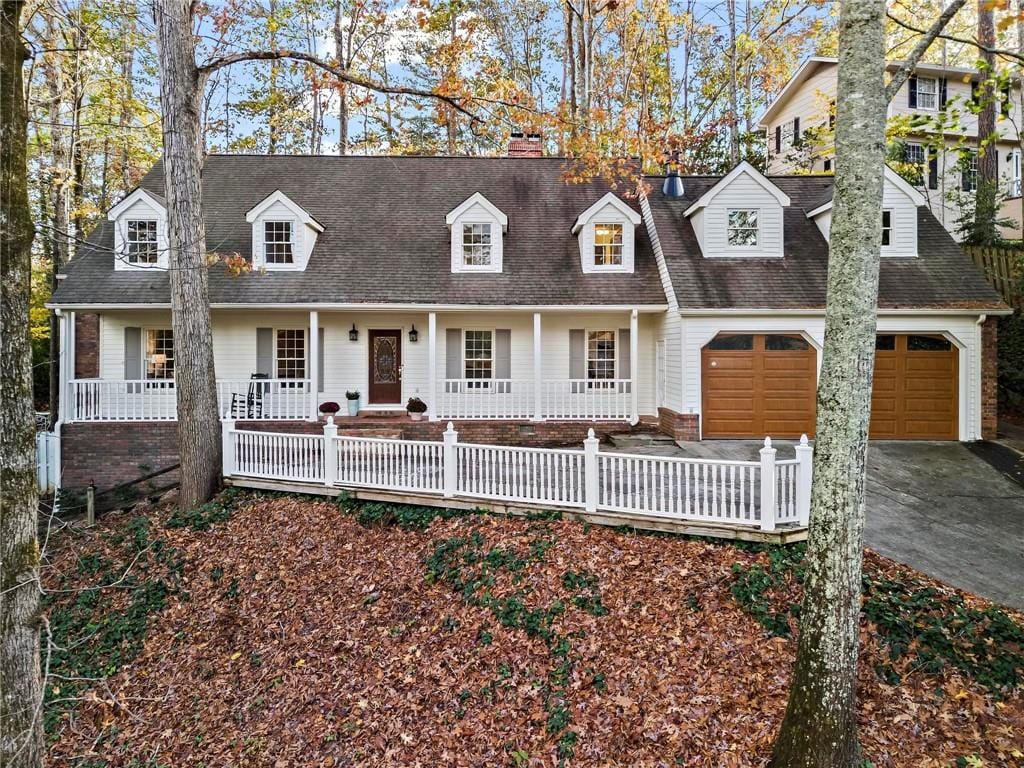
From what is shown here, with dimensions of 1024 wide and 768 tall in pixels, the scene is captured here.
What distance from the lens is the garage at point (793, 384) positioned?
11031mm

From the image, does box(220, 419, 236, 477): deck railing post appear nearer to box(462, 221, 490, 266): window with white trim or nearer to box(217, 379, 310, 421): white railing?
A: box(217, 379, 310, 421): white railing

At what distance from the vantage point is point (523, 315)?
13148mm

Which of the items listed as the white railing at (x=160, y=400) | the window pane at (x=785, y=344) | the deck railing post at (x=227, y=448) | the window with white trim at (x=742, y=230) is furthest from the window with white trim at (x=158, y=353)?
the window pane at (x=785, y=344)

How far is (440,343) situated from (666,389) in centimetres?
580

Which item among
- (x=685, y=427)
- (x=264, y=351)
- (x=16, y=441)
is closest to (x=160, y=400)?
(x=264, y=351)

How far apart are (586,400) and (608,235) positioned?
14.0ft

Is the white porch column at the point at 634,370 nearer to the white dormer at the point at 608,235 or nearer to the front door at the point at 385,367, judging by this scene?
the white dormer at the point at 608,235

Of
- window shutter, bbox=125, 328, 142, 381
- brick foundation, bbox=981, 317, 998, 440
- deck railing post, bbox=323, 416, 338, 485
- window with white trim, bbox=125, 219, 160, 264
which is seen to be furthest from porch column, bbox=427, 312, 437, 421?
brick foundation, bbox=981, 317, 998, 440

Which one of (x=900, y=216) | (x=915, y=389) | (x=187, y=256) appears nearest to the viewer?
(x=187, y=256)

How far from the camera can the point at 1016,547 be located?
635cm

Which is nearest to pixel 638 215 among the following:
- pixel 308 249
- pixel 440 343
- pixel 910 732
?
pixel 440 343

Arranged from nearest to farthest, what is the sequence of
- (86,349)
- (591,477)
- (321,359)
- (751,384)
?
(591,477)
(751,384)
(86,349)
(321,359)

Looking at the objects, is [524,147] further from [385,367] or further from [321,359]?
[321,359]

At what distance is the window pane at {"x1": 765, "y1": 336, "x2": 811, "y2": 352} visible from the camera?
446 inches
